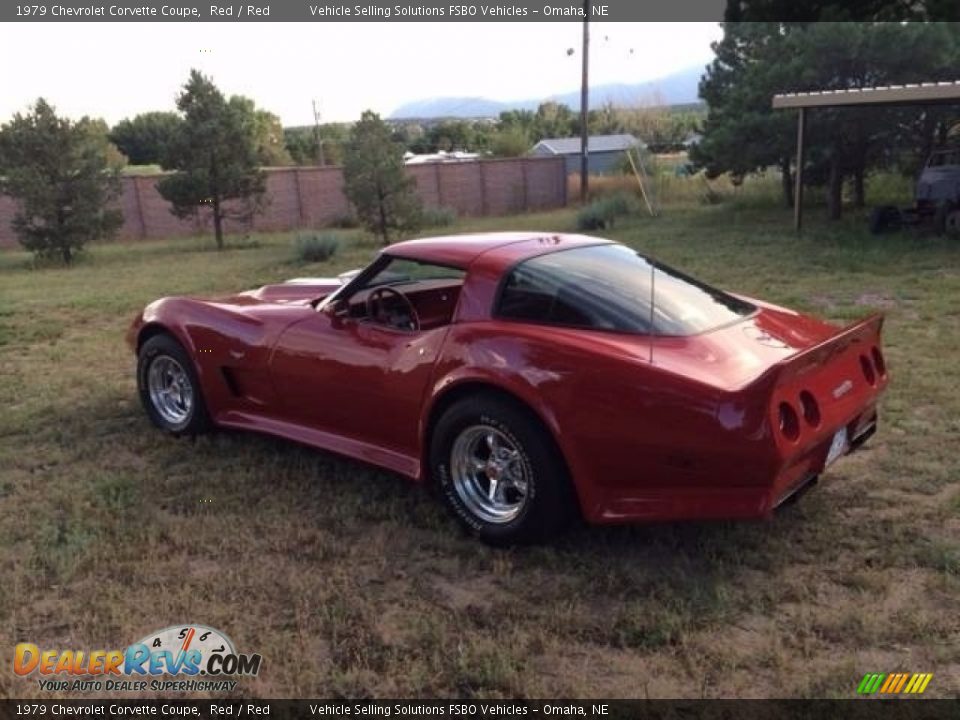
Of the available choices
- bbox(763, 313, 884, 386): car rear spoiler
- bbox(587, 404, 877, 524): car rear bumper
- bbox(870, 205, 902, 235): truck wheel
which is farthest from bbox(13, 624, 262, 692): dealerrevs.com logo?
bbox(870, 205, 902, 235): truck wheel

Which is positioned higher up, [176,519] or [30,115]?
[30,115]

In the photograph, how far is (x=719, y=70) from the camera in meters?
20.6

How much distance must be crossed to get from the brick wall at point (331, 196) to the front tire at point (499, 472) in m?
20.0

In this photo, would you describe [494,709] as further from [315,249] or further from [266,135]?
[266,135]

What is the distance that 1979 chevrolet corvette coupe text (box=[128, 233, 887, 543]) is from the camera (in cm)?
304

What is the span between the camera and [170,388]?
5090mm

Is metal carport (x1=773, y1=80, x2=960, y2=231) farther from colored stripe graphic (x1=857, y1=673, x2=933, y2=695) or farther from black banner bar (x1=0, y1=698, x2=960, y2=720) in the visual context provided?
black banner bar (x1=0, y1=698, x2=960, y2=720)

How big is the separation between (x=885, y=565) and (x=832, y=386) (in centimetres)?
72

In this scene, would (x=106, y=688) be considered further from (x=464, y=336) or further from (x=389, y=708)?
(x=464, y=336)

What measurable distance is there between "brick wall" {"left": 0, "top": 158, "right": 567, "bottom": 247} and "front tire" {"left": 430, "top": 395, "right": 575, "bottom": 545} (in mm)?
19985

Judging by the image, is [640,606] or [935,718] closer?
[935,718]

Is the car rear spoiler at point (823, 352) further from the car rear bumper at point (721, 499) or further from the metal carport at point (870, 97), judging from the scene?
the metal carport at point (870, 97)

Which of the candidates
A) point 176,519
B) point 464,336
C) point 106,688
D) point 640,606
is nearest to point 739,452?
point 640,606

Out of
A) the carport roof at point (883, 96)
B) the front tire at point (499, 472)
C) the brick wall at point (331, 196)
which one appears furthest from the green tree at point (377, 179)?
the front tire at point (499, 472)
